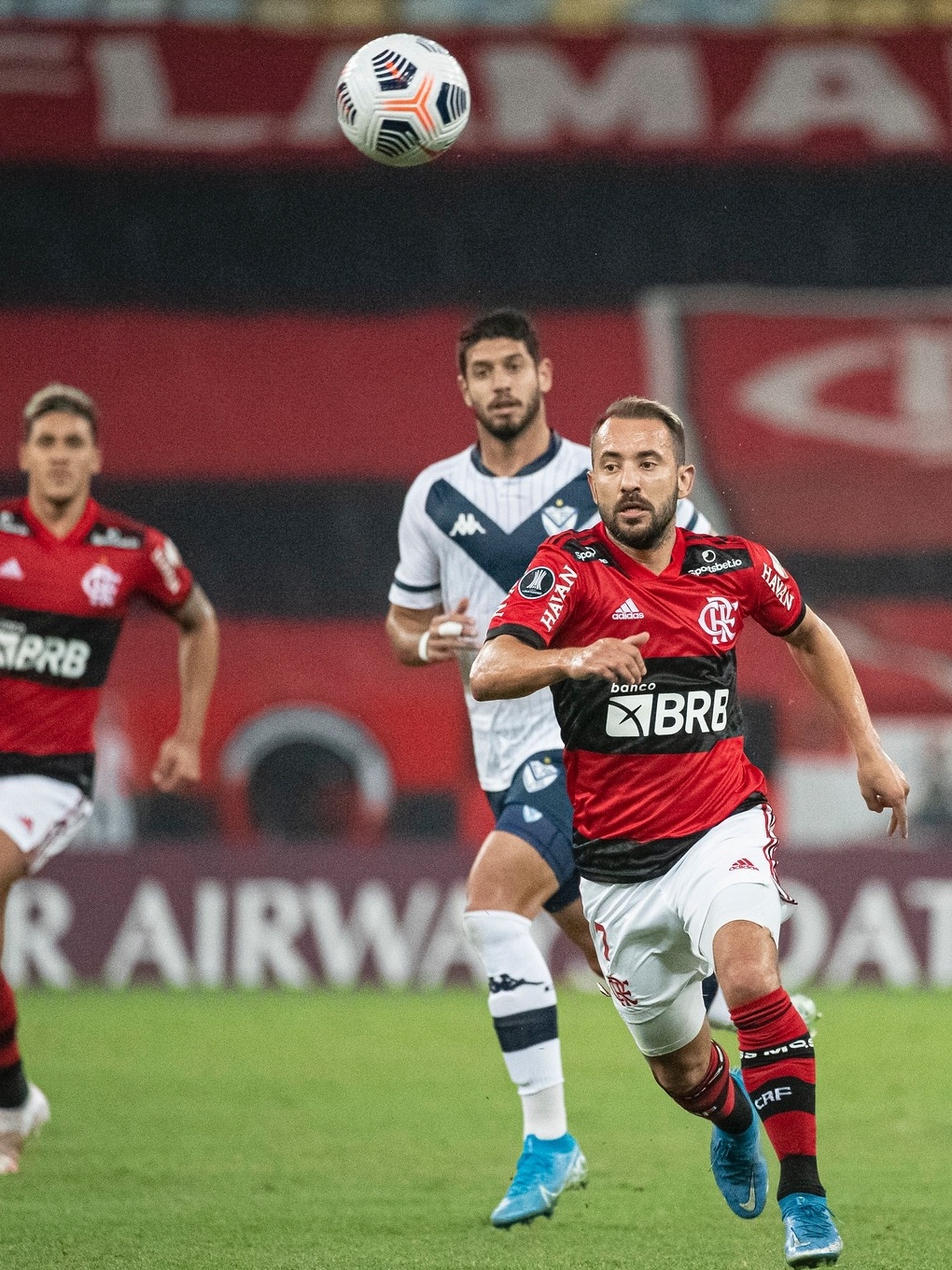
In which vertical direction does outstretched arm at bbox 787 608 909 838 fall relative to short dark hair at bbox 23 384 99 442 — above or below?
below

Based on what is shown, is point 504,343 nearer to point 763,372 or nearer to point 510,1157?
point 510,1157

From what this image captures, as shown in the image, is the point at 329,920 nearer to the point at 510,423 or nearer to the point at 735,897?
the point at 510,423

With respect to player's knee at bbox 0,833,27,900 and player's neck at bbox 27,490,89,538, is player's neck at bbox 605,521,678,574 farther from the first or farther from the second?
player's neck at bbox 27,490,89,538

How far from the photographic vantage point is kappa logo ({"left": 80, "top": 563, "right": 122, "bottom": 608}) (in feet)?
21.7

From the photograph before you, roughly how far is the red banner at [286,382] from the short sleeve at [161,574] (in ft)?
35.3

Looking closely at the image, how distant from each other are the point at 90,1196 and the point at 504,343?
2.69m

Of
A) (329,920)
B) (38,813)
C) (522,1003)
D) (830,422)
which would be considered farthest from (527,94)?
(522,1003)

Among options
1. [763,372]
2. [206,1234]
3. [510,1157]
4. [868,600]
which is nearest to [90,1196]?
[206,1234]

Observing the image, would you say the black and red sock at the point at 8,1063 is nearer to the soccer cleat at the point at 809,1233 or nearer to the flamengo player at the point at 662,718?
the flamengo player at the point at 662,718

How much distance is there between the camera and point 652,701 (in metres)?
4.58

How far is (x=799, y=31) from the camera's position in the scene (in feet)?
59.5

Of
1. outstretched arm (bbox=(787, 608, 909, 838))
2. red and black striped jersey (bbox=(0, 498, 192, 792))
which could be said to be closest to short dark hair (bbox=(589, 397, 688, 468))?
outstretched arm (bbox=(787, 608, 909, 838))

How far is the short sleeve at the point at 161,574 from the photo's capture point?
6699 mm

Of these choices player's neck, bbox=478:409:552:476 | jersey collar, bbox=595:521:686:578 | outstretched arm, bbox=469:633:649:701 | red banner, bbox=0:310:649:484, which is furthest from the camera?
red banner, bbox=0:310:649:484
